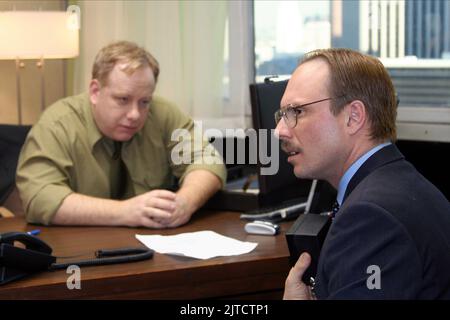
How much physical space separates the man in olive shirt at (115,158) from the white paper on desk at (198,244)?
0.16 m

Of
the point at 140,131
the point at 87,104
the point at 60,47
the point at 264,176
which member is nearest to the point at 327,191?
the point at 264,176

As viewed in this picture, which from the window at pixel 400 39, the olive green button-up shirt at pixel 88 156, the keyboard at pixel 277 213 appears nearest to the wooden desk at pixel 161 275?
the keyboard at pixel 277 213

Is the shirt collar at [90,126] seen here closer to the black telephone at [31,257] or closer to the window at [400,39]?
the black telephone at [31,257]

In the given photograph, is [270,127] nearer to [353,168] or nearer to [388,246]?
[353,168]

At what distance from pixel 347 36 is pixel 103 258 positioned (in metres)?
1.98

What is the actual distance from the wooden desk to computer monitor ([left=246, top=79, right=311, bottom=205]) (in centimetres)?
20

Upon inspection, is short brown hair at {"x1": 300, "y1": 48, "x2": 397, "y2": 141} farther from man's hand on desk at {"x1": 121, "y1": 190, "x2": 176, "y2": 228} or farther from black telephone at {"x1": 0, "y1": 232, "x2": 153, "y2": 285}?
man's hand on desk at {"x1": 121, "y1": 190, "x2": 176, "y2": 228}

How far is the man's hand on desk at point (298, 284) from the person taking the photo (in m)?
1.75

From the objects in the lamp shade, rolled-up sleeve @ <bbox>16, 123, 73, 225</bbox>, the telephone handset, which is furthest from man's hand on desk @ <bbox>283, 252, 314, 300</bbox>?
the lamp shade

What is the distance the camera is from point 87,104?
2.80 metres

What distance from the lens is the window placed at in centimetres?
330

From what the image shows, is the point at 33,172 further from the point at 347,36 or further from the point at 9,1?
the point at 347,36

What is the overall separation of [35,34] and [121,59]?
66 cm

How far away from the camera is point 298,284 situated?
1.77 meters
